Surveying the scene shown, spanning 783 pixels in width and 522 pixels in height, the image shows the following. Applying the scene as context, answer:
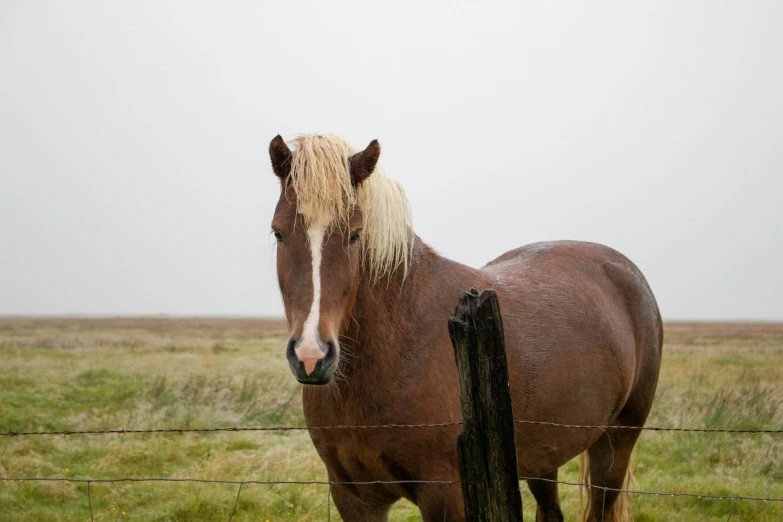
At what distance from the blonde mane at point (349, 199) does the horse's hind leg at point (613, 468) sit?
2.74 metres

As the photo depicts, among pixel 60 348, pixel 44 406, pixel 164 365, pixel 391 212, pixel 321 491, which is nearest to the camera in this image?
pixel 391 212

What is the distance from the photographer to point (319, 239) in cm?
290

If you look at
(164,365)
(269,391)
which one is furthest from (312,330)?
(164,365)

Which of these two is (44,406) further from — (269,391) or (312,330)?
(312,330)

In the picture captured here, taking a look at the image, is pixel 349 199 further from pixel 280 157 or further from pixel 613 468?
pixel 613 468

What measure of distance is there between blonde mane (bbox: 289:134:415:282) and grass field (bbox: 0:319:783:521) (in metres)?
0.75

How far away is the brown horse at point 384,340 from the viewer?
9.59 feet

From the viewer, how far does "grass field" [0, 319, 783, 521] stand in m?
5.57

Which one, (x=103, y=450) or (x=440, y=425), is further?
(x=103, y=450)

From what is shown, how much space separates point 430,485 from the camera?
2992 millimetres

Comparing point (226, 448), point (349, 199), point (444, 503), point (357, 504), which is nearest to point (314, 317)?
point (349, 199)

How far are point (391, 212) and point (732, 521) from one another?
14.3 ft

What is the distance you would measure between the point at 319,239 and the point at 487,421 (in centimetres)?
121

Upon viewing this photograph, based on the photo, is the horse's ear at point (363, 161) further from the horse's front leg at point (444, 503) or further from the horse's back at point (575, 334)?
the horse's front leg at point (444, 503)
